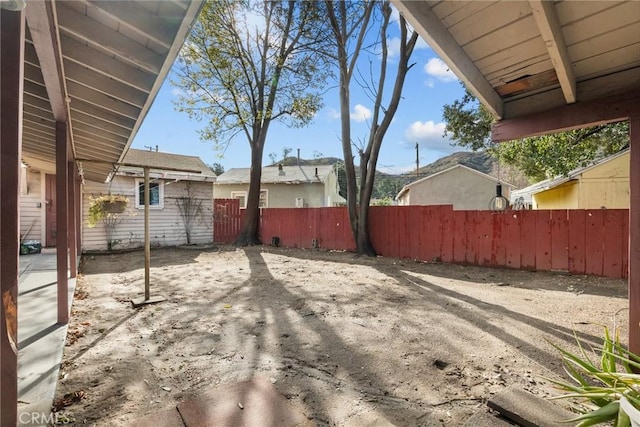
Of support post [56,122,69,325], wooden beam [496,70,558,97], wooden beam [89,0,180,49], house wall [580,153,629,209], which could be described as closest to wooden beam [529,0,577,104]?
wooden beam [496,70,558,97]

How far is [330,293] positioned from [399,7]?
13.5ft

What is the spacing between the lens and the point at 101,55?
8.08 ft

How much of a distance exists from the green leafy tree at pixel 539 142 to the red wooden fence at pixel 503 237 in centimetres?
280

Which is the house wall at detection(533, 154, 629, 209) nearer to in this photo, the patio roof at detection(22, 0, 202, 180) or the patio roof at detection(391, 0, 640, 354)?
the patio roof at detection(391, 0, 640, 354)

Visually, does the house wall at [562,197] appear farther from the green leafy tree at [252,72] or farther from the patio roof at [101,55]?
the patio roof at [101,55]

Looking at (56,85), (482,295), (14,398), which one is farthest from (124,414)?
(482,295)

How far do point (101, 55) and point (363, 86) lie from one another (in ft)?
24.6

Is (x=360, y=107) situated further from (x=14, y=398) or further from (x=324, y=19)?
(x=14, y=398)

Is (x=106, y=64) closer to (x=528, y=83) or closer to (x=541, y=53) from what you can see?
(x=541, y=53)

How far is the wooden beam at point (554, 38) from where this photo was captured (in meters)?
1.54

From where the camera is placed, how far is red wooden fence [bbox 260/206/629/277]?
597 cm

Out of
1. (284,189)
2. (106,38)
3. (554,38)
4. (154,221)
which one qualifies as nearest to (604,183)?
(554,38)

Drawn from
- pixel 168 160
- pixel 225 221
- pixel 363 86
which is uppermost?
pixel 363 86

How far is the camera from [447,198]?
20.2 metres
